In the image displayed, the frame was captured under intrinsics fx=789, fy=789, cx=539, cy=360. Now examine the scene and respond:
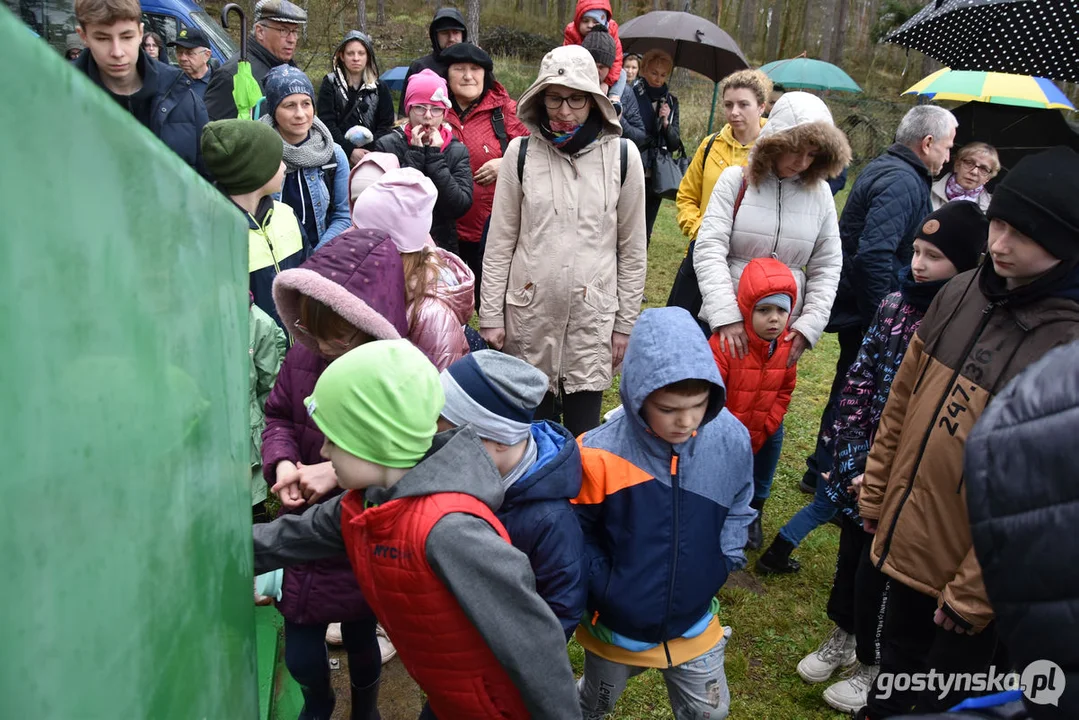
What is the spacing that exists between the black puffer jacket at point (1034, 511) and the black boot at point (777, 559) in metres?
2.80

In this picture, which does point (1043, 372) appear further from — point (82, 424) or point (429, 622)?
point (429, 622)

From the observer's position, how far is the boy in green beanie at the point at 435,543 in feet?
5.22

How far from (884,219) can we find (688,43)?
489cm

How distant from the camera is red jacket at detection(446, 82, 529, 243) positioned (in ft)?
14.3

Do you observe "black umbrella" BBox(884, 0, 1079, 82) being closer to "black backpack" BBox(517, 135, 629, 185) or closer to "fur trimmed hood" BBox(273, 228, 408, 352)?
"black backpack" BBox(517, 135, 629, 185)

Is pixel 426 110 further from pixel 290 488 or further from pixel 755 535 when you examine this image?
pixel 755 535

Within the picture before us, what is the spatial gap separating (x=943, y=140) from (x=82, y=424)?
13.8 feet

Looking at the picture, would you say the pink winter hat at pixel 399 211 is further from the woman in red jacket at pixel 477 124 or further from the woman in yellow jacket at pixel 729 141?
the woman in yellow jacket at pixel 729 141

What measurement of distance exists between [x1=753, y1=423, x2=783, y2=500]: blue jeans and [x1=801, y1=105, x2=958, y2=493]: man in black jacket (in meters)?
0.20

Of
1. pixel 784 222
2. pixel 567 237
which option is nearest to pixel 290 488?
pixel 567 237

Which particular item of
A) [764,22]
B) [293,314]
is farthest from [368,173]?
[764,22]

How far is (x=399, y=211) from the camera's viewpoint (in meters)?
2.65

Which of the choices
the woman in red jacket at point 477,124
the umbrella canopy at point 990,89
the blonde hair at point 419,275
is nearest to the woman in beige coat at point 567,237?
the blonde hair at point 419,275

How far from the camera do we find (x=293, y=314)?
89.2 inches
